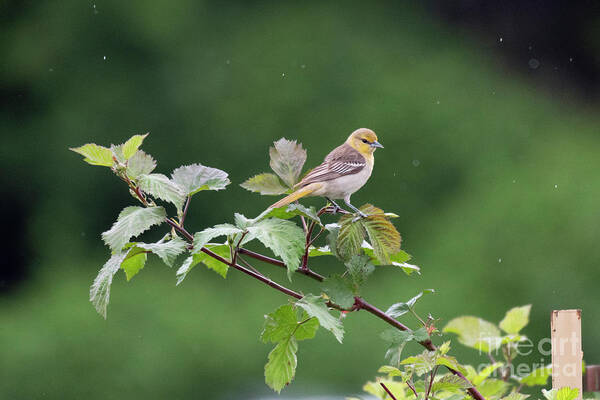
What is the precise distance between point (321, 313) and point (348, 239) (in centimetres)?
10

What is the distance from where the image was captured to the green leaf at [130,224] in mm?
680

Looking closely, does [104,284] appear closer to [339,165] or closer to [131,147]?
[131,147]

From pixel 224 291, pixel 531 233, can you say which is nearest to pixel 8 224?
pixel 224 291

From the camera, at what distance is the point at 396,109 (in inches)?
156

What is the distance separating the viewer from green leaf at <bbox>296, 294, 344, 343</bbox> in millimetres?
680

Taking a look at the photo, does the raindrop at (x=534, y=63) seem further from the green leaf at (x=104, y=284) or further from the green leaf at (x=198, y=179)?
the green leaf at (x=104, y=284)

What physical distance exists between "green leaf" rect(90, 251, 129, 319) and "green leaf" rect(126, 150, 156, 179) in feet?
0.29

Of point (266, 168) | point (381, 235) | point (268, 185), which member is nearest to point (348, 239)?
point (381, 235)

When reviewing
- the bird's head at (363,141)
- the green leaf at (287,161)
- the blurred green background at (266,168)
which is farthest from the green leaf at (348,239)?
the blurred green background at (266,168)

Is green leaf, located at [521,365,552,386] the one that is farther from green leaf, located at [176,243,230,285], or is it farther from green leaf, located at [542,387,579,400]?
green leaf, located at [176,243,230,285]

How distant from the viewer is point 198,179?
777mm

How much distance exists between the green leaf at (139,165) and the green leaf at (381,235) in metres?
0.23

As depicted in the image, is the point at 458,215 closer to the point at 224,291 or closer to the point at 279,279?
the point at 279,279

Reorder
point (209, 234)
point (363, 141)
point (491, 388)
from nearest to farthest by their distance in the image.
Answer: point (209, 234), point (491, 388), point (363, 141)
